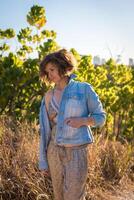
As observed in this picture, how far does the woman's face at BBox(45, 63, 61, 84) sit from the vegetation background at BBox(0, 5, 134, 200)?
1.69 metres

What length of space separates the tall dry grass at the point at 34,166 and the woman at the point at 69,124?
1133 millimetres

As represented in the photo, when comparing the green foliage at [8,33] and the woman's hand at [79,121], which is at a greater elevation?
the green foliage at [8,33]

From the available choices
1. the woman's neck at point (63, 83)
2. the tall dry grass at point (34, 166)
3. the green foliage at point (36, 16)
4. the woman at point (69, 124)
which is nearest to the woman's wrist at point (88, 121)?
the woman at point (69, 124)

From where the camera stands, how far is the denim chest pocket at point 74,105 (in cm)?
393

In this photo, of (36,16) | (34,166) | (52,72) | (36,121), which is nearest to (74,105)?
(52,72)

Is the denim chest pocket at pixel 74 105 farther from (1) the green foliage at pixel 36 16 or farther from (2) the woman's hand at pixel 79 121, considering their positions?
(1) the green foliage at pixel 36 16

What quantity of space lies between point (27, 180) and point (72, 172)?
1750mm

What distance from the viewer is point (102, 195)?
6.15 metres

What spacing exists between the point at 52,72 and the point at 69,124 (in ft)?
1.45

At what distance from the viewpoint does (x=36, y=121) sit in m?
8.23

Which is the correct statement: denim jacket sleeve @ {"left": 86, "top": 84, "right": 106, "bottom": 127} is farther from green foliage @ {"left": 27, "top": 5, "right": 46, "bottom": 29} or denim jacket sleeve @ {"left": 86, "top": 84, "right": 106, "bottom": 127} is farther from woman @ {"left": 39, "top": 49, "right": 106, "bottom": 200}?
green foliage @ {"left": 27, "top": 5, "right": 46, "bottom": 29}

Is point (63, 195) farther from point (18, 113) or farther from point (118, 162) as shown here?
point (18, 113)

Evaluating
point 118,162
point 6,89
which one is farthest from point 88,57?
point 118,162

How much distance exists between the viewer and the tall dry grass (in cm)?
557
